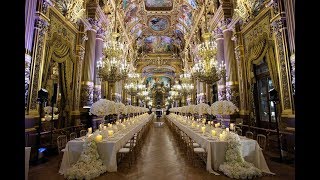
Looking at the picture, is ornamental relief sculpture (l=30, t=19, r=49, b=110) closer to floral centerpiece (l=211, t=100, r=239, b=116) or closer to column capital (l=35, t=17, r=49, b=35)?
column capital (l=35, t=17, r=49, b=35)

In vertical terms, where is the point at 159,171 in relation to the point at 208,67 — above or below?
below

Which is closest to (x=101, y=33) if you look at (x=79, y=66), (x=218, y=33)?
(x=79, y=66)

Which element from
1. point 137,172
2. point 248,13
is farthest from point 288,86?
point 137,172

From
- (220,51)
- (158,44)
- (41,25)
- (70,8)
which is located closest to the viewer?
(41,25)

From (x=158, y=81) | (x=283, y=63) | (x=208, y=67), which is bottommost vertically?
(x=283, y=63)

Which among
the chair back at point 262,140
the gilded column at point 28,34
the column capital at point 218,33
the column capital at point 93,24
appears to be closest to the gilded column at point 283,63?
the chair back at point 262,140

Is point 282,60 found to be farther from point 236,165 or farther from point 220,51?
point 220,51

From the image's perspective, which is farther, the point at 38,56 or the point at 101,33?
the point at 101,33

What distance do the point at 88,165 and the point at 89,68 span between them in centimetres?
751

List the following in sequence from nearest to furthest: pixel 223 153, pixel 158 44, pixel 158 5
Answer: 1. pixel 223 153
2. pixel 158 5
3. pixel 158 44

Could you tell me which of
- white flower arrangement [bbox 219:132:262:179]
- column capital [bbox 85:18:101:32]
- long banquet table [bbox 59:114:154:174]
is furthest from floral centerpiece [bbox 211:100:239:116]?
column capital [bbox 85:18:101:32]

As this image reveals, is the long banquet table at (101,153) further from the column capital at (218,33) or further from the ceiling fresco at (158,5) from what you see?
the ceiling fresco at (158,5)

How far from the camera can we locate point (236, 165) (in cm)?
402
